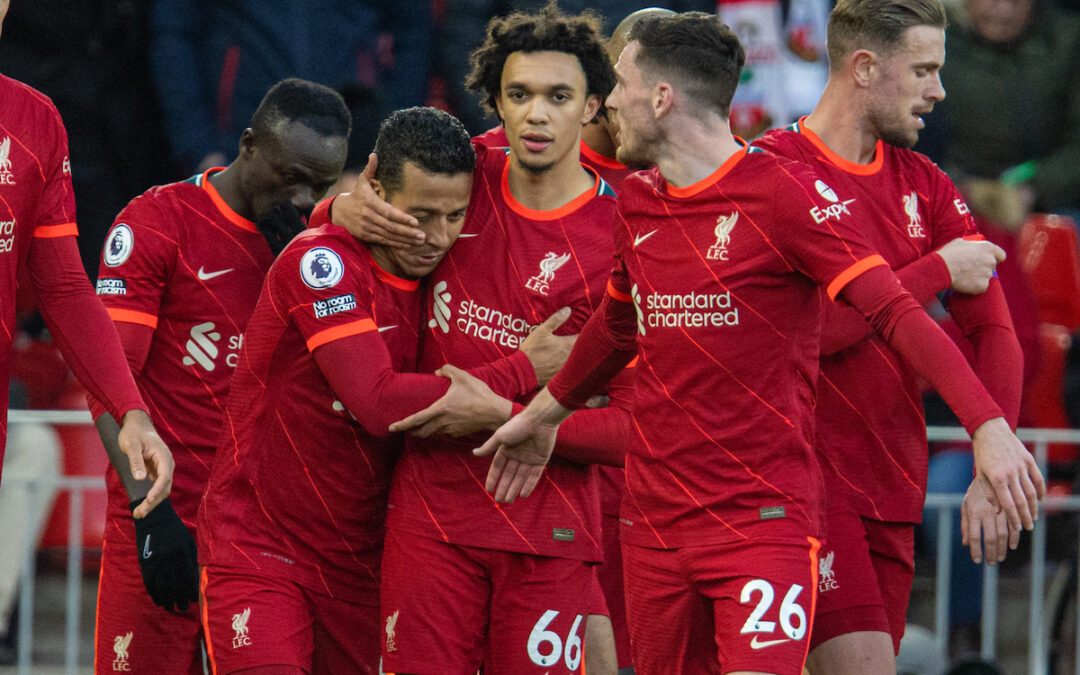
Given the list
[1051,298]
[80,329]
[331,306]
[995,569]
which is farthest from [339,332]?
[1051,298]

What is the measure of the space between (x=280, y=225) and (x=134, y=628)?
1.36 metres

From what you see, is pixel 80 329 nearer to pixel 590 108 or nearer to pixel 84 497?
pixel 590 108

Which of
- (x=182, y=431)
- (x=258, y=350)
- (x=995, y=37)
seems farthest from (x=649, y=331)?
(x=995, y=37)

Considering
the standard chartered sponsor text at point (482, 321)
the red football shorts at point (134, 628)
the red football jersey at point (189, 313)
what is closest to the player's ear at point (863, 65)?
the standard chartered sponsor text at point (482, 321)

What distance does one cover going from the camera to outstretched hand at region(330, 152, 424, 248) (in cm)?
458

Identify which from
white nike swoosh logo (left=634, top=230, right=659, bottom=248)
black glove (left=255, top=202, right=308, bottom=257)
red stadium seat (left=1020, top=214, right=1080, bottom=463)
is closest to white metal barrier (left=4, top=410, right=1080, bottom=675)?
red stadium seat (left=1020, top=214, right=1080, bottom=463)

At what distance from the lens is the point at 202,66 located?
7625 mm

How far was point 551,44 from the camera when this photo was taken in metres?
5.08

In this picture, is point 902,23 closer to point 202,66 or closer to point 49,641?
point 202,66

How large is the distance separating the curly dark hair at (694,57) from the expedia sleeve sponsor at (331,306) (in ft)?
3.38

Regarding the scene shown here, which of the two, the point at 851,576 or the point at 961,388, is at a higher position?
the point at 961,388

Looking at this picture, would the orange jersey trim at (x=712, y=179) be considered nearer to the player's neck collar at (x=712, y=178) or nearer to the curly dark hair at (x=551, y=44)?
the player's neck collar at (x=712, y=178)

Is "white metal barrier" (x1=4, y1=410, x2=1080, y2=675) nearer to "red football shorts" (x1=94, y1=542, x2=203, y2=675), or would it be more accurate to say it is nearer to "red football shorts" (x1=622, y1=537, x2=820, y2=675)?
"red football shorts" (x1=94, y1=542, x2=203, y2=675)

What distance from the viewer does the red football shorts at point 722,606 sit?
4.04 m
